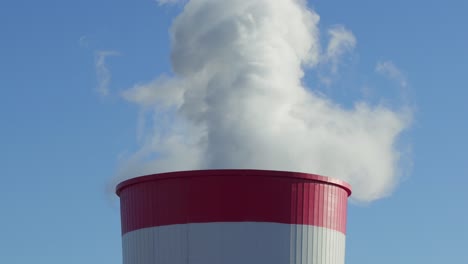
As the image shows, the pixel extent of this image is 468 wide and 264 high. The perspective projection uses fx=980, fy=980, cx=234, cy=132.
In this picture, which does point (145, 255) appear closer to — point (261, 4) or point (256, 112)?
point (256, 112)

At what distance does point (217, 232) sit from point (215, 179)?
4.14 feet

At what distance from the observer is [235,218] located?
23.3m

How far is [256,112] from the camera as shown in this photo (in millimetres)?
27516

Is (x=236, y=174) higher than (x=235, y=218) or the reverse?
higher

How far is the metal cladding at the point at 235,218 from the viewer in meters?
23.2

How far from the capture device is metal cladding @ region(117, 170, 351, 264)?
2322 cm

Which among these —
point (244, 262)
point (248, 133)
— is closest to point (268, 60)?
point (248, 133)

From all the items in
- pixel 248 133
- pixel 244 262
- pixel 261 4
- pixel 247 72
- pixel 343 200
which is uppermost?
pixel 261 4

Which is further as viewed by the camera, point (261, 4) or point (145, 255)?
point (261, 4)

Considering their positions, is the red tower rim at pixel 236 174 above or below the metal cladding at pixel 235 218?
above

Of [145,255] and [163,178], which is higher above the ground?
[163,178]

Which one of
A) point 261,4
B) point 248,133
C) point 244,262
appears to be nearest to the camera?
point 244,262

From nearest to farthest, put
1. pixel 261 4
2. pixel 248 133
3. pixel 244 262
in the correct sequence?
1. pixel 244 262
2. pixel 248 133
3. pixel 261 4

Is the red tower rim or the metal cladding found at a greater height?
the red tower rim
